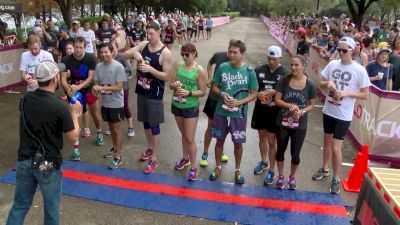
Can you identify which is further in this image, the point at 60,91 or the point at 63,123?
the point at 60,91

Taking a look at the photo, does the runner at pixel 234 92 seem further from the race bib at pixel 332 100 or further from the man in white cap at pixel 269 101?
the race bib at pixel 332 100

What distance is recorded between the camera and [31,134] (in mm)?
3402

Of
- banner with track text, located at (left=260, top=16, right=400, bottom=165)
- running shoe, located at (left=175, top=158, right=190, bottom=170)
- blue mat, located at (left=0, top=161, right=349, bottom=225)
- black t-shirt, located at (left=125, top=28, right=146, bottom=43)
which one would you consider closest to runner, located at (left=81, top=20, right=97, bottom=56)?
black t-shirt, located at (left=125, top=28, right=146, bottom=43)

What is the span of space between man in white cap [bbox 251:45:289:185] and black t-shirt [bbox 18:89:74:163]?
2.66 m

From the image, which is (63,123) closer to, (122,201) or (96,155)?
(122,201)

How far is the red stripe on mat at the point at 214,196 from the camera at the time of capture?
4.94m

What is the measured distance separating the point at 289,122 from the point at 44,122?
294 centimetres

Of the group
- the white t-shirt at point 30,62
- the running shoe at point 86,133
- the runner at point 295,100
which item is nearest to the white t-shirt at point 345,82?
the runner at point 295,100

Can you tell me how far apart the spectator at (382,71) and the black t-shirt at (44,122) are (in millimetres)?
5921

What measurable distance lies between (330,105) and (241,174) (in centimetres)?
165

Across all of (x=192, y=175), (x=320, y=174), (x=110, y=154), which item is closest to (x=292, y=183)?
(x=320, y=174)

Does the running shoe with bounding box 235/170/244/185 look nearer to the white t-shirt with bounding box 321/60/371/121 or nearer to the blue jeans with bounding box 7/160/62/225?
the white t-shirt with bounding box 321/60/371/121

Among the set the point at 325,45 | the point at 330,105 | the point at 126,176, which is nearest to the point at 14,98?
the point at 126,176

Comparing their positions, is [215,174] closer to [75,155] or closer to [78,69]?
[75,155]
